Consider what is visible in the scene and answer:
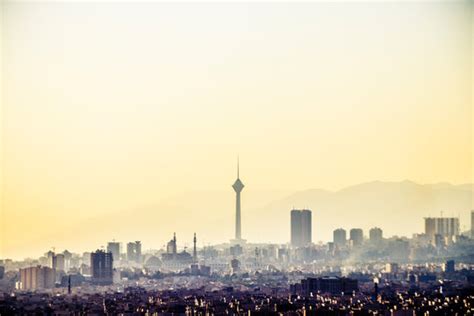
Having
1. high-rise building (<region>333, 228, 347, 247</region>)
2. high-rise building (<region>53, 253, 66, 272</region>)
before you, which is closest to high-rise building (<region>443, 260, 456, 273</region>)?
high-rise building (<region>53, 253, 66, 272</region>)

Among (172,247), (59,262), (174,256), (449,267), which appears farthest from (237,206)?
(449,267)

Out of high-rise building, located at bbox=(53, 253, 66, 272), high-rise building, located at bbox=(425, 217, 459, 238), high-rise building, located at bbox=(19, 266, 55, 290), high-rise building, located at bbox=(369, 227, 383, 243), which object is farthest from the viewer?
high-rise building, located at bbox=(369, 227, 383, 243)

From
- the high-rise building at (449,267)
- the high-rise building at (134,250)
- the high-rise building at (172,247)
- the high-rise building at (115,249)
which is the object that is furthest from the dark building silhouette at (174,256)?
the high-rise building at (449,267)

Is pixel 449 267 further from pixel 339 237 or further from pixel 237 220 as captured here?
pixel 237 220

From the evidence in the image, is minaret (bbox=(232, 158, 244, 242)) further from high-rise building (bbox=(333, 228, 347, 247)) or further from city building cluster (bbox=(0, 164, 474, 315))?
high-rise building (bbox=(333, 228, 347, 247))

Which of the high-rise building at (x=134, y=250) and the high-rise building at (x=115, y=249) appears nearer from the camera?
the high-rise building at (x=115, y=249)

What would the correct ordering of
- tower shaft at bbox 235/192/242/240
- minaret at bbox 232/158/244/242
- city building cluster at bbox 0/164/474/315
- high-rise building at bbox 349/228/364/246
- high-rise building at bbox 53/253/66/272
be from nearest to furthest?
city building cluster at bbox 0/164/474/315 < high-rise building at bbox 53/253/66/272 < minaret at bbox 232/158/244/242 < tower shaft at bbox 235/192/242/240 < high-rise building at bbox 349/228/364/246

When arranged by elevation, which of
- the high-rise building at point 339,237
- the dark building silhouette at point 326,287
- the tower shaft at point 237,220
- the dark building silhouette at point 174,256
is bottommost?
the dark building silhouette at point 326,287

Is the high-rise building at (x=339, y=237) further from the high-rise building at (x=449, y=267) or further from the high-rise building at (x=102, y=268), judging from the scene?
the high-rise building at (x=102, y=268)
